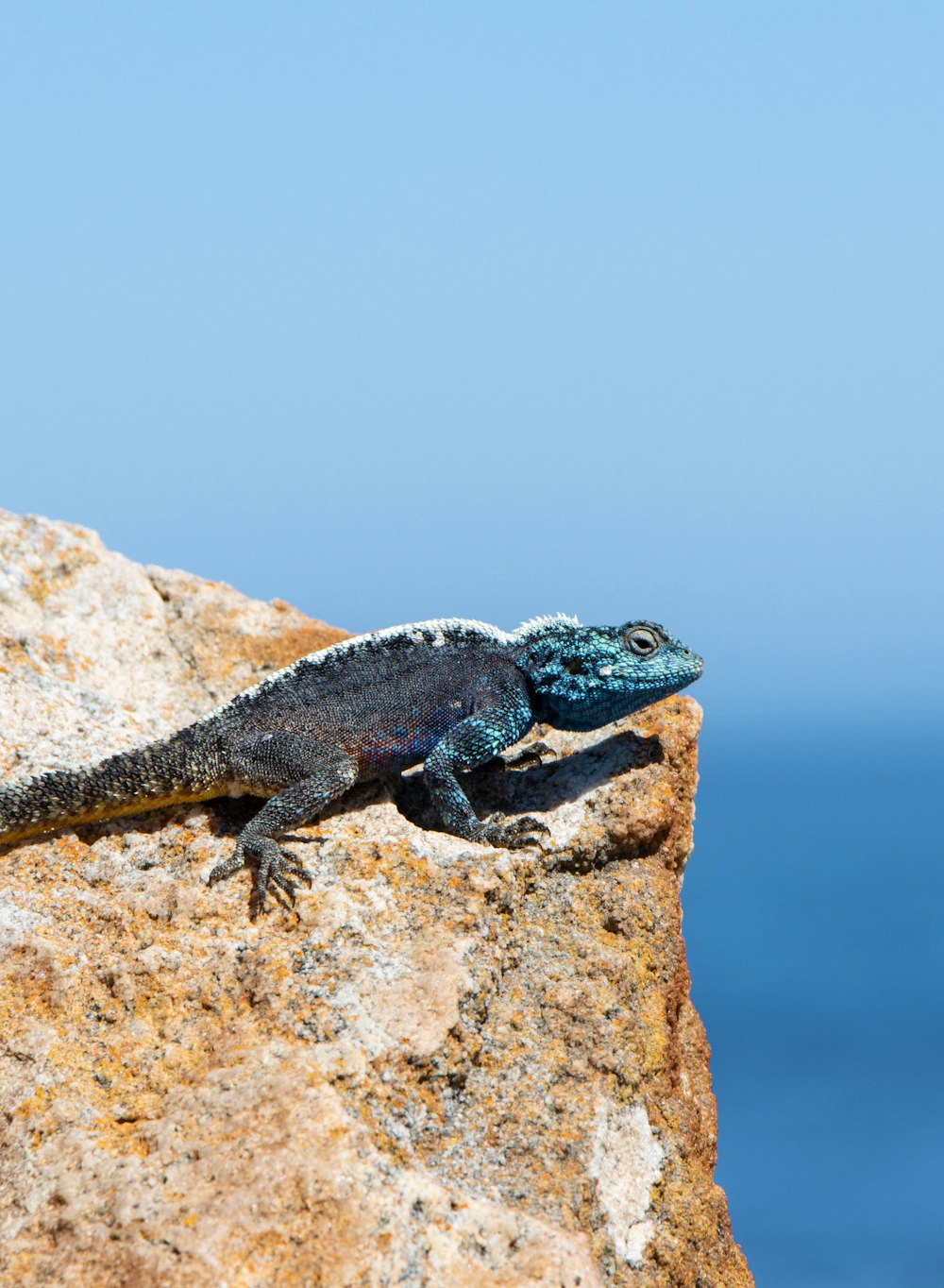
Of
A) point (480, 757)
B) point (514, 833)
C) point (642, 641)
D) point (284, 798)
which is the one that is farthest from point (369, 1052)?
point (642, 641)

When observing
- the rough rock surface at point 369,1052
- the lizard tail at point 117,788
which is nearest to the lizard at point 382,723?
the lizard tail at point 117,788

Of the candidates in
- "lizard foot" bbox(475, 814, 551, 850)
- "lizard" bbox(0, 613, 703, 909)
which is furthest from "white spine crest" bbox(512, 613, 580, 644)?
"lizard foot" bbox(475, 814, 551, 850)

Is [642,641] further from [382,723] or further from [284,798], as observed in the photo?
[284,798]

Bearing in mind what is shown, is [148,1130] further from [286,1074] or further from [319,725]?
[319,725]

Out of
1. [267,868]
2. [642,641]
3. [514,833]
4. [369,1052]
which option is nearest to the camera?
[369,1052]

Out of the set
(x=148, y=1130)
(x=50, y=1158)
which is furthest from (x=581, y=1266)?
(x=50, y=1158)

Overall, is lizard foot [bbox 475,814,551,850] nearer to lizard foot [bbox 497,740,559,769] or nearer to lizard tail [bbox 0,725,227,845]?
lizard foot [bbox 497,740,559,769]

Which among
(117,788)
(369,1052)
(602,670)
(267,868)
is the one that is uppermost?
(602,670)
